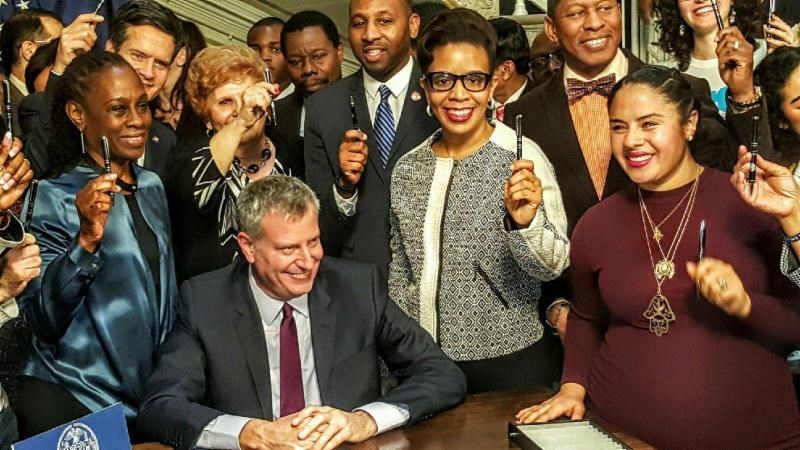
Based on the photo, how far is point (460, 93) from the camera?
2863 mm

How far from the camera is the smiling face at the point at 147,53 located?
344cm

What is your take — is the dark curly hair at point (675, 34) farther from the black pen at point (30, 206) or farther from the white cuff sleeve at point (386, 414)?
the black pen at point (30, 206)

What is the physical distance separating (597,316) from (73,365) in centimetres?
126

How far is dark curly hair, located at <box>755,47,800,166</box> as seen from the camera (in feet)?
9.57

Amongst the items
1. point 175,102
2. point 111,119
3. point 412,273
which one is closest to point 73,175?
point 111,119

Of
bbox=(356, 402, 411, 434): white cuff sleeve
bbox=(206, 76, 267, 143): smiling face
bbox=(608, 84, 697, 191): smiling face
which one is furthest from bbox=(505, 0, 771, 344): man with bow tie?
bbox=(206, 76, 267, 143): smiling face

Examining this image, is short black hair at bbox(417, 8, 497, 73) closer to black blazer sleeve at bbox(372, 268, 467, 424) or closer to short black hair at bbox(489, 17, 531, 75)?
black blazer sleeve at bbox(372, 268, 467, 424)

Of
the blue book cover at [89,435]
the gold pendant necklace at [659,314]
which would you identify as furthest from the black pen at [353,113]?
the blue book cover at [89,435]

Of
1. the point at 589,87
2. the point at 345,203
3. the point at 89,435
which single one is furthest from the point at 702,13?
the point at 89,435

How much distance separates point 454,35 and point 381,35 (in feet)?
1.77

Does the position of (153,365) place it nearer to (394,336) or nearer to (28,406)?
(28,406)

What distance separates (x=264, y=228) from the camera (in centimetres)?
261

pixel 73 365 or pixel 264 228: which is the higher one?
pixel 264 228

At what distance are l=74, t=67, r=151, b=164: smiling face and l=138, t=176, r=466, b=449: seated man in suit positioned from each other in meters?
Answer: 0.39
